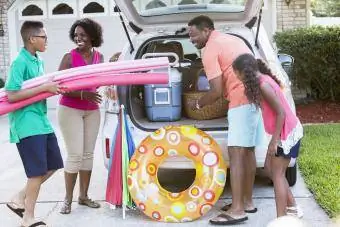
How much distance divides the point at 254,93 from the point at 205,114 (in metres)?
1.56

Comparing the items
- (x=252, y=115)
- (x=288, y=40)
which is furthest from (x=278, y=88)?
(x=288, y=40)

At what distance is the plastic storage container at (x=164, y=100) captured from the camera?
615 centimetres

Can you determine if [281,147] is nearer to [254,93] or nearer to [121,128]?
[254,93]

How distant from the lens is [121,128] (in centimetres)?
554

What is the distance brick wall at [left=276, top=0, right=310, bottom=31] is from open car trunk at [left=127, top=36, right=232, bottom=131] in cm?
569

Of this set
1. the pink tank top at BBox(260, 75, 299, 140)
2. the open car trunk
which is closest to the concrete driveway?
the open car trunk

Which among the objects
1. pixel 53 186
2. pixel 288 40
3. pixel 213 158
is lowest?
pixel 53 186

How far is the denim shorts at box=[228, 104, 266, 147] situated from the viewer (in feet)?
17.0

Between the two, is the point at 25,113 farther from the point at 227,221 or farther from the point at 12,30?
the point at 12,30

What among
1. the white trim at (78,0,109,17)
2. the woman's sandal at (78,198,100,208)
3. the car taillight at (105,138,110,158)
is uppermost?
the white trim at (78,0,109,17)

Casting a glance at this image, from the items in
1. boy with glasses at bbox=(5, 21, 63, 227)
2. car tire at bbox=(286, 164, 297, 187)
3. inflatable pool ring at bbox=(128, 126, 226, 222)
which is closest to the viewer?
boy with glasses at bbox=(5, 21, 63, 227)

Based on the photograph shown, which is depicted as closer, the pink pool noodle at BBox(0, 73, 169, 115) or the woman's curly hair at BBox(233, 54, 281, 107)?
the woman's curly hair at BBox(233, 54, 281, 107)

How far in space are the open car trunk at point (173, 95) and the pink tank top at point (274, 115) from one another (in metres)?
0.95

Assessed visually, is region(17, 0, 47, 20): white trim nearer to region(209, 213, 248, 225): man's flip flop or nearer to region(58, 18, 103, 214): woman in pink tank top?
region(58, 18, 103, 214): woman in pink tank top
